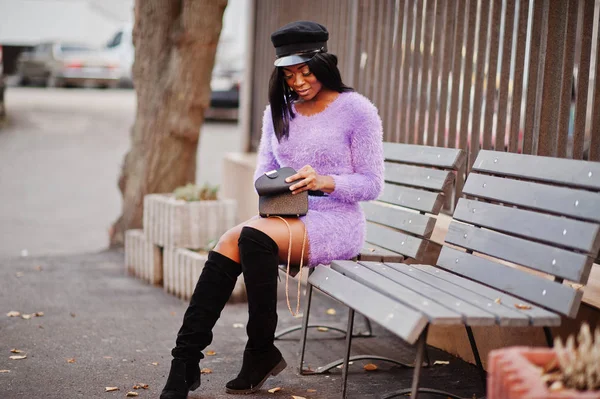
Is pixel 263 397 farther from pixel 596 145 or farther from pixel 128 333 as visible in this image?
pixel 596 145

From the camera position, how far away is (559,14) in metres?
4.56

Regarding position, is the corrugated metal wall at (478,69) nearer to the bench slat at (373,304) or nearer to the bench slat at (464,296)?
the bench slat at (464,296)

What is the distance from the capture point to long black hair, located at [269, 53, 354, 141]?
4418 mm

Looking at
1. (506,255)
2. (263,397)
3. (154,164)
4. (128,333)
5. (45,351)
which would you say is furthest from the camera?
(154,164)

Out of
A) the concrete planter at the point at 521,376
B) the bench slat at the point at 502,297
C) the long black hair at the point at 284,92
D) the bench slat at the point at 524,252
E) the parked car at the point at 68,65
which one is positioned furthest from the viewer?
the parked car at the point at 68,65

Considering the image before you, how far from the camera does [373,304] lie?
3553 mm

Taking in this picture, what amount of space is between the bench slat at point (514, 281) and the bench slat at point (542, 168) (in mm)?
425

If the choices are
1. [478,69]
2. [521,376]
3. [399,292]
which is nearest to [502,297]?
[399,292]

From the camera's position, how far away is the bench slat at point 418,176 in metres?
4.68

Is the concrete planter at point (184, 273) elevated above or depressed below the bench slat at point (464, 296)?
below

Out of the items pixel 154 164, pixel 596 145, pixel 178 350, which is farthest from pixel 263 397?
pixel 154 164

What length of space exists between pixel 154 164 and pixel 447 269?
4.18 m

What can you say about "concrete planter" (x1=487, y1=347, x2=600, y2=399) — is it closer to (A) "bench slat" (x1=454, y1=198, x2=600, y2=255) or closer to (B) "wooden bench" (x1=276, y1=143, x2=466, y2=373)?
(A) "bench slat" (x1=454, y1=198, x2=600, y2=255)

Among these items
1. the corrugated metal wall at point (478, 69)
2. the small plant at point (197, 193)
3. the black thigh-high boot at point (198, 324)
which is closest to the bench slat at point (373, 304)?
the black thigh-high boot at point (198, 324)
